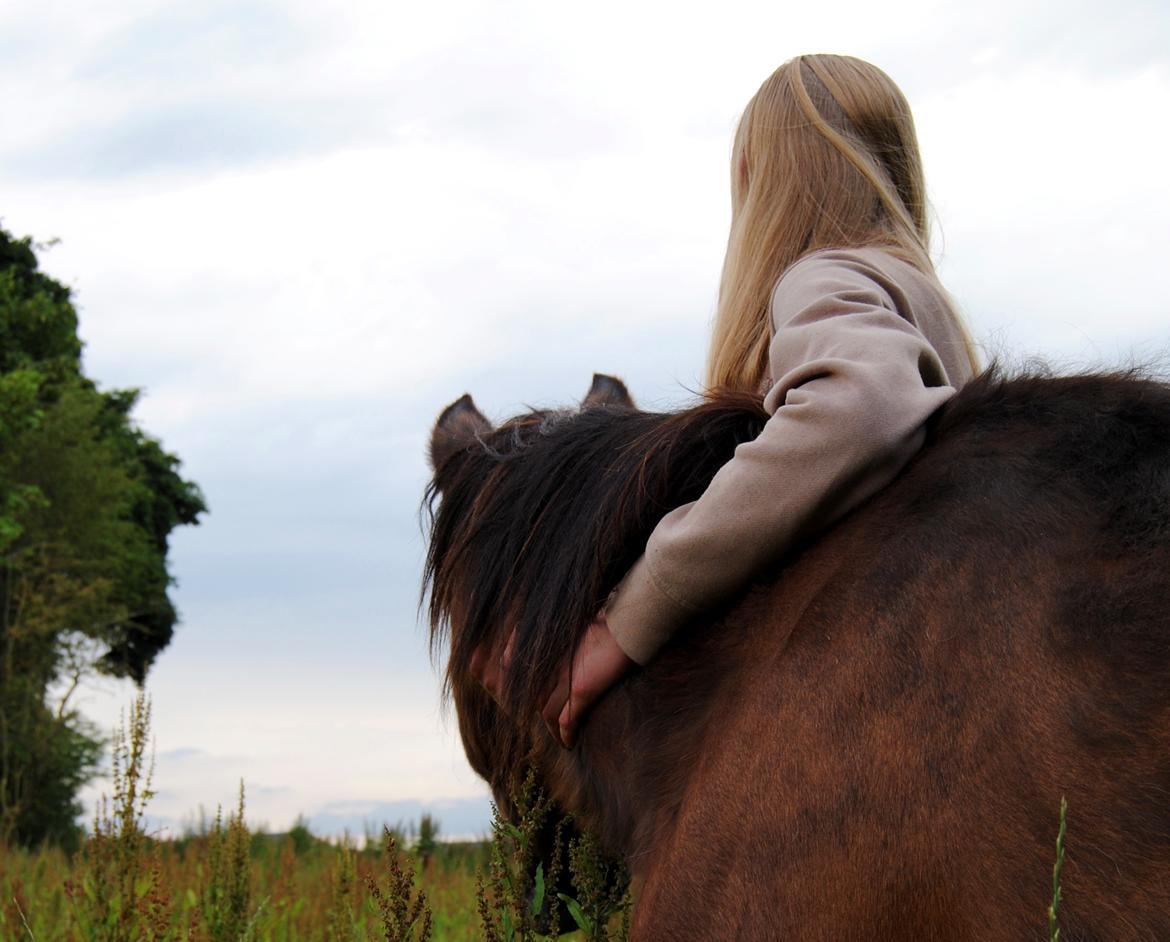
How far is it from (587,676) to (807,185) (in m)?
1.38

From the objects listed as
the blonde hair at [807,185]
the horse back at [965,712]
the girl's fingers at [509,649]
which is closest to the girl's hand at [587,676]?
the girl's fingers at [509,649]

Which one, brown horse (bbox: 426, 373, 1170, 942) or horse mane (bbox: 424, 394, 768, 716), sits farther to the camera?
horse mane (bbox: 424, 394, 768, 716)

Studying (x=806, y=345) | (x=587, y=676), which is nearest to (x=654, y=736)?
(x=587, y=676)

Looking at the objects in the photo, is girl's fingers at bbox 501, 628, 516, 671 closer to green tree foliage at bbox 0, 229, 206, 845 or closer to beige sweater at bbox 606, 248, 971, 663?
beige sweater at bbox 606, 248, 971, 663

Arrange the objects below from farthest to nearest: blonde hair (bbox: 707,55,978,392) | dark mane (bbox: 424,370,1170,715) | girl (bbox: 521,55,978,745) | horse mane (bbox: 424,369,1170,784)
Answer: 1. blonde hair (bbox: 707,55,978,392)
2. girl (bbox: 521,55,978,745)
3. dark mane (bbox: 424,370,1170,715)
4. horse mane (bbox: 424,369,1170,784)

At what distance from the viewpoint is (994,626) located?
5.90 ft

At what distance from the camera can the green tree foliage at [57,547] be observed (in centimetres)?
3161

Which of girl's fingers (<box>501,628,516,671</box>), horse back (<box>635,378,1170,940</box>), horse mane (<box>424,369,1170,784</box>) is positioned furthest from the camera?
girl's fingers (<box>501,628,516,671</box>)

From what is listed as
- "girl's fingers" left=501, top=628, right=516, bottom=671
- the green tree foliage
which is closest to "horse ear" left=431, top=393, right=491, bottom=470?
"girl's fingers" left=501, top=628, right=516, bottom=671

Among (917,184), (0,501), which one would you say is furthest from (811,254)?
(0,501)

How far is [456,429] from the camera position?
323 cm

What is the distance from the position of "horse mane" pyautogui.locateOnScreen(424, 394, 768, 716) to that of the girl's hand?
0.02 meters

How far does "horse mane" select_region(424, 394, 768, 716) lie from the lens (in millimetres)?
2447

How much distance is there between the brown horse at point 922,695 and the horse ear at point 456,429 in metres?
0.69
